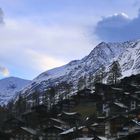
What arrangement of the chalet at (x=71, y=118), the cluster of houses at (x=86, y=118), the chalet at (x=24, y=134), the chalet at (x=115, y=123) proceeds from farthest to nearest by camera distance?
1. the chalet at (x=71, y=118)
2. the chalet at (x=24, y=134)
3. the cluster of houses at (x=86, y=118)
4. the chalet at (x=115, y=123)

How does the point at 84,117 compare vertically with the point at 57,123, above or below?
above

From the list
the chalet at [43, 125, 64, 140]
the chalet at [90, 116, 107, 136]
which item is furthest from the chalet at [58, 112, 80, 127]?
the chalet at [90, 116, 107, 136]

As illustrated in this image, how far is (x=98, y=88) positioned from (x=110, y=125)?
28.7 m

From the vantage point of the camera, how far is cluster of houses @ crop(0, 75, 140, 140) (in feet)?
256

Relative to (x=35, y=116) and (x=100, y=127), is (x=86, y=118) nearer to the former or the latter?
(x=35, y=116)

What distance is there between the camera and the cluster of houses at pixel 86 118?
77.9m

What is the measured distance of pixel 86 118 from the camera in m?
96.3

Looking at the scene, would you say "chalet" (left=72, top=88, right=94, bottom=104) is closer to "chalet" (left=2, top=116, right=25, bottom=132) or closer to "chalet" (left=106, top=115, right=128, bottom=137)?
"chalet" (left=2, top=116, right=25, bottom=132)

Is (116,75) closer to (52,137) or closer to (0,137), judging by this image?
(52,137)

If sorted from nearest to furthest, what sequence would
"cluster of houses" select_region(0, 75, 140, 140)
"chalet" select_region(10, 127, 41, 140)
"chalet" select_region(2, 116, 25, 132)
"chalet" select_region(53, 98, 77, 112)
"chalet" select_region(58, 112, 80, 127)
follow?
"cluster of houses" select_region(0, 75, 140, 140) < "chalet" select_region(10, 127, 41, 140) < "chalet" select_region(58, 112, 80, 127) < "chalet" select_region(2, 116, 25, 132) < "chalet" select_region(53, 98, 77, 112)

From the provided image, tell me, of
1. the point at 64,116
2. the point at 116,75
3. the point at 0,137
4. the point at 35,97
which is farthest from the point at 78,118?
the point at 35,97

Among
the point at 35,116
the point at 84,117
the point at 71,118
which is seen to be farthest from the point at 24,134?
the point at 84,117

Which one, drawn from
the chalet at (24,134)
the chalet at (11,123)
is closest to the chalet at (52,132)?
the chalet at (24,134)

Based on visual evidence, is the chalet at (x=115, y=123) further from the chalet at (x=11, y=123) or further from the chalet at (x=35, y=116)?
the chalet at (x=11, y=123)
